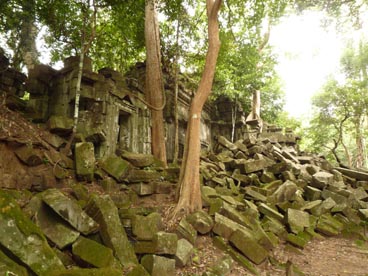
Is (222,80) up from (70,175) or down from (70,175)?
up

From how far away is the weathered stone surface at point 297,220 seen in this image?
5.87 metres

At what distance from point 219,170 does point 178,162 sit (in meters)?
1.37

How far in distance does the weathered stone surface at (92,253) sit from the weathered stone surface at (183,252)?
3.59ft

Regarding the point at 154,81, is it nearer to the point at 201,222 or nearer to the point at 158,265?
the point at 201,222

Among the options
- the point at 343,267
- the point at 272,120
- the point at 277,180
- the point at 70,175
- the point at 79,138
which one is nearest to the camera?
the point at 343,267

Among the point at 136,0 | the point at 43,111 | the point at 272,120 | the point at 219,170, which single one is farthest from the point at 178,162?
the point at 272,120

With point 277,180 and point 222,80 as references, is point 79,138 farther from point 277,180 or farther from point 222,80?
point 222,80

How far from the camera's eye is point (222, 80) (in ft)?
40.5

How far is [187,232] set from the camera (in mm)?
4613

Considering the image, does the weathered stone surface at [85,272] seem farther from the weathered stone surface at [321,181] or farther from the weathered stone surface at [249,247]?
the weathered stone surface at [321,181]

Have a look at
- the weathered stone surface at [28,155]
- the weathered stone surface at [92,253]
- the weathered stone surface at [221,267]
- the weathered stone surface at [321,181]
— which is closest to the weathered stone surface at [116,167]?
the weathered stone surface at [28,155]

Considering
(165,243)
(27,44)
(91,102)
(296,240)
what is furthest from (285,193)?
(27,44)

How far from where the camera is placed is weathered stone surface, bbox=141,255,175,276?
11.4 feet

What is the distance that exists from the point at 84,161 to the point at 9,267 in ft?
10.7
